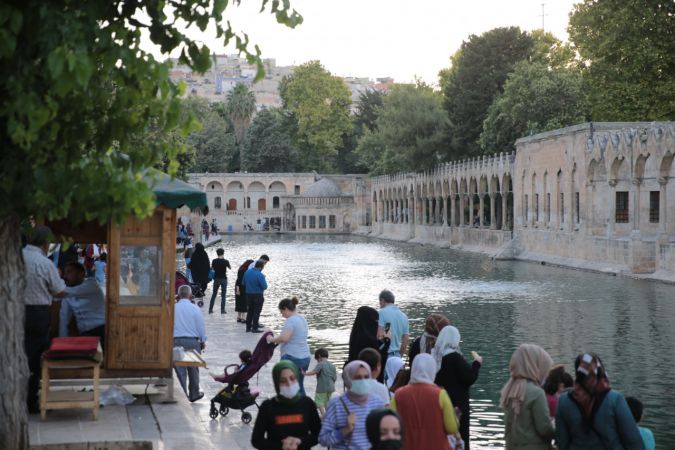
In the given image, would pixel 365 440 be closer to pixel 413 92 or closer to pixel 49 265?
pixel 49 265

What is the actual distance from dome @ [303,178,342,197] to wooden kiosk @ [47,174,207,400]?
288 ft

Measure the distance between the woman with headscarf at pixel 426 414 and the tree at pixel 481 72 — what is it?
6104cm

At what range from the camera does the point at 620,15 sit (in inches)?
1690

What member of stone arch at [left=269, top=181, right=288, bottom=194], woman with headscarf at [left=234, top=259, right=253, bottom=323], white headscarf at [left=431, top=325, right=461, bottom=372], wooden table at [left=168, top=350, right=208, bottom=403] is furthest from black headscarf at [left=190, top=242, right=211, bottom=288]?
stone arch at [left=269, top=181, right=288, bottom=194]

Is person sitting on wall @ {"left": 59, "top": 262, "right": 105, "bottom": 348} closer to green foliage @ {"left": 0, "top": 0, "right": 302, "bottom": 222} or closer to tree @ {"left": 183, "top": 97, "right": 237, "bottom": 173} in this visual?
green foliage @ {"left": 0, "top": 0, "right": 302, "bottom": 222}

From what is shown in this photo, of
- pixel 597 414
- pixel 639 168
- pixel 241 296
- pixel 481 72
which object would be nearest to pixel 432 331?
pixel 597 414

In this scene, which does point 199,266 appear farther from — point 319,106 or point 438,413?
point 319,106

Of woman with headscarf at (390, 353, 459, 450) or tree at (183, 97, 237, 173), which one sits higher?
tree at (183, 97, 237, 173)

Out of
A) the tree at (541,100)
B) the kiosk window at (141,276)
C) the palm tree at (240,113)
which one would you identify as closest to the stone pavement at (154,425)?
the kiosk window at (141,276)

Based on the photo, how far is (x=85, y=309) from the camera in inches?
430

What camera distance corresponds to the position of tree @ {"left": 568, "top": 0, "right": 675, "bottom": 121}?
42.5 metres

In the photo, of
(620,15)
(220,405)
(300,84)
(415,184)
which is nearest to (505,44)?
(415,184)

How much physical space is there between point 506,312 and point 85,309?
15.5 metres

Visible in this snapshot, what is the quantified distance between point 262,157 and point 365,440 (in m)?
107
